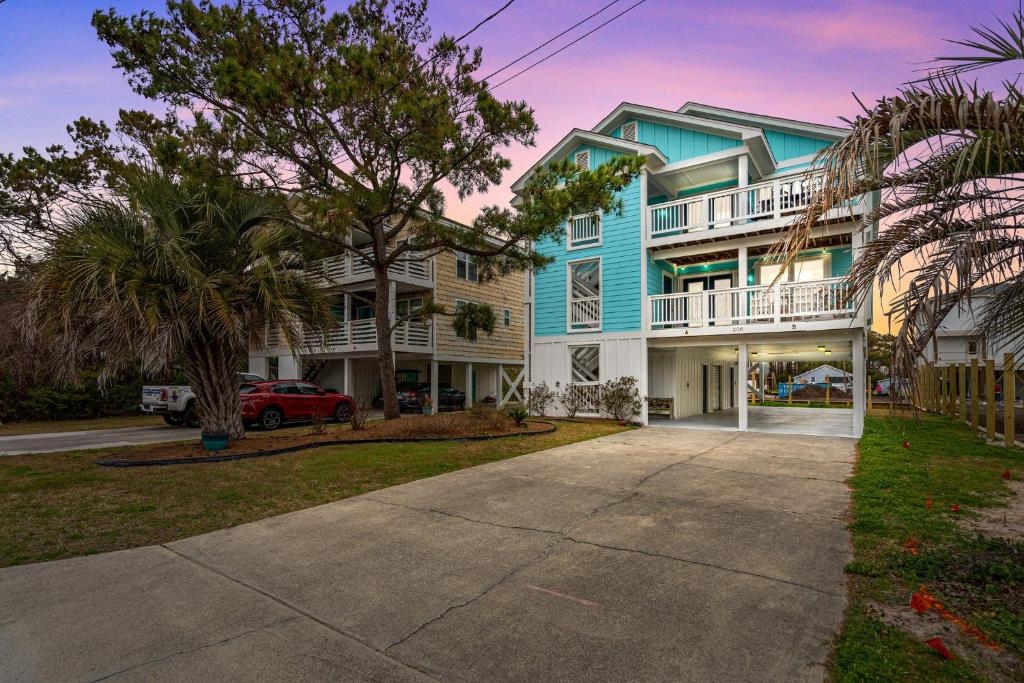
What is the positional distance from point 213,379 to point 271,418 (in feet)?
20.0

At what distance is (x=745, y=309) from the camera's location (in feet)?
43.9

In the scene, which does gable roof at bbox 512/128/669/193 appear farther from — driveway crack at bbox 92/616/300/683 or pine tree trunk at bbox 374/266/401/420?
driveway crack at bbox 92/616/300/683

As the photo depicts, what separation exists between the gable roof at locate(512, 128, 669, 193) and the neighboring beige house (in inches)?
190

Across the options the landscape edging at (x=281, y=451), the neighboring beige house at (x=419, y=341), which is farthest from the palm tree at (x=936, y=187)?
the neighboring beige house at (x=419, y=341)

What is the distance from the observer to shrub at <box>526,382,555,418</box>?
1641cm

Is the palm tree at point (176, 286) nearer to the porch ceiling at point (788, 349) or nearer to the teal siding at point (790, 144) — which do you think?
the porch ceiling at point (788, 349)

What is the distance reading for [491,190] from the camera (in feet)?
51.4

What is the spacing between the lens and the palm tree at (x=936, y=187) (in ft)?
11.9

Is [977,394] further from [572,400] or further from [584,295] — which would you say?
[584,295]

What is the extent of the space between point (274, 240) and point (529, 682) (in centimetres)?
880

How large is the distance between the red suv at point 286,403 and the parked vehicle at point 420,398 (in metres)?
3.56

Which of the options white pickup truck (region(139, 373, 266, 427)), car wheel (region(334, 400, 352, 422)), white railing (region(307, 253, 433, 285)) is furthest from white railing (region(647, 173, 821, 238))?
white pickup truck (region(139, 373, 266, 427))

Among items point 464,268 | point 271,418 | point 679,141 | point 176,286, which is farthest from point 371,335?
point 679,141

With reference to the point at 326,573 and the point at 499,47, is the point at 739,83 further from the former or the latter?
the point at 326,573
